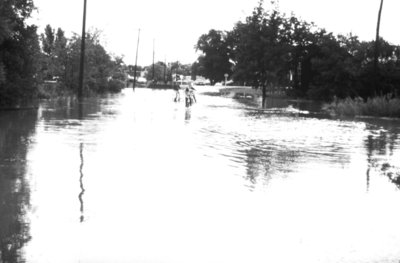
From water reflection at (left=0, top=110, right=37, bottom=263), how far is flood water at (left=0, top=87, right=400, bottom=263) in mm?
22

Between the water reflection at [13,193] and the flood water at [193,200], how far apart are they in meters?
0.02

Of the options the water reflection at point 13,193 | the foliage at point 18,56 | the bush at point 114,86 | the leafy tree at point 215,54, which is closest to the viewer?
the water reflection at point 13,193

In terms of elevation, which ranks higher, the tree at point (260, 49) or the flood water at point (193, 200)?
the tree at point (260, 49)

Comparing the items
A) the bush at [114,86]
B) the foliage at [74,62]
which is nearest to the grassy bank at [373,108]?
the foliage at [74,62]

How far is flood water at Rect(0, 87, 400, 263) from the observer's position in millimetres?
6090

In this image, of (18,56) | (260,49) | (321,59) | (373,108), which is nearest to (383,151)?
(18,56)

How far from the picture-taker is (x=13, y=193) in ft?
28.2

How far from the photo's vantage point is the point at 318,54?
5741 centimetres

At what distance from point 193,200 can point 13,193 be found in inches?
109

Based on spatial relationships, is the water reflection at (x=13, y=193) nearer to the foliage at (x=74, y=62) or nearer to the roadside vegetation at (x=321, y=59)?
the foliage at (x=74, y=62)

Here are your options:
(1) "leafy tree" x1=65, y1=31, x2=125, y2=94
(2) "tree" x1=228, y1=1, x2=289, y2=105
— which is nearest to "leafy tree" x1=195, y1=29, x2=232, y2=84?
(1) "leafy tree" x1=65, y1=31, x2=125, y2=94

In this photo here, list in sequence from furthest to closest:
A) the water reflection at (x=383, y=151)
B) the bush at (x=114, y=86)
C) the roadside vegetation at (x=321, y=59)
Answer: the bush at (x=114, y=86), the roadside vegetation at (x=321, y=59), the water reflection at (x=383, y=151)

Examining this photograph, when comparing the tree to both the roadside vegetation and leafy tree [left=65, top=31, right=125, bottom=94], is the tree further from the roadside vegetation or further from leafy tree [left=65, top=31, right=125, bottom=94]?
leafy tree [left=65, top=31, right=125, bottom=94]

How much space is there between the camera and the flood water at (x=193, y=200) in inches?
240
